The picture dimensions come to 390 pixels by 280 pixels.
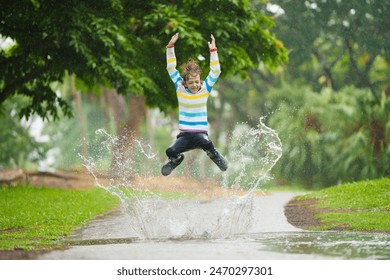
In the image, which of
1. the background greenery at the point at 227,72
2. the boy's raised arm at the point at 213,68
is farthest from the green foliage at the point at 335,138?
the boy's raised arm at the point at 213,68

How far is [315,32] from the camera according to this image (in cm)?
3366

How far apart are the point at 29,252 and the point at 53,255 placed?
0.35 metres

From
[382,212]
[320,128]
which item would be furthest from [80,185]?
[382,212]

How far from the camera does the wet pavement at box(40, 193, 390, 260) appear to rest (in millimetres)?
7887

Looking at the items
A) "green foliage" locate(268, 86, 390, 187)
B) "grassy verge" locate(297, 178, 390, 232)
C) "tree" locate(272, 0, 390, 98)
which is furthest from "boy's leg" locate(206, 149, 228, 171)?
"tree" locate(272, 0, 390, 98)

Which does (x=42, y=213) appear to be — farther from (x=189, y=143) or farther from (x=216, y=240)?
(x=189, y=143)

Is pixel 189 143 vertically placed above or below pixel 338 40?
below

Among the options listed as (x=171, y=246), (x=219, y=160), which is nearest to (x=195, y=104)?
(x=219, y=160)

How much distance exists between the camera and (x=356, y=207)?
15109mm

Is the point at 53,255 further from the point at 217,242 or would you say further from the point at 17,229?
the point at 17,229

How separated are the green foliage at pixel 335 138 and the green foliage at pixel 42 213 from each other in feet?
33.3

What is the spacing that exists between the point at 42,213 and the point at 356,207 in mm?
6628

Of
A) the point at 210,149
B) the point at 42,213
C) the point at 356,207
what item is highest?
the point at 210,149
